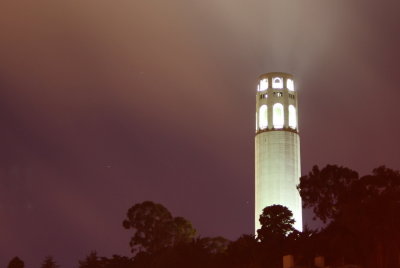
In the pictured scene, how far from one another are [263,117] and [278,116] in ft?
6.84

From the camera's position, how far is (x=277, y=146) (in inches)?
4075

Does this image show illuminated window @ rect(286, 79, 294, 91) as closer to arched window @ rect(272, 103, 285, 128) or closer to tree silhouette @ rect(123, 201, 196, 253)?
arched window @ rect(272, 103, 285, 128)

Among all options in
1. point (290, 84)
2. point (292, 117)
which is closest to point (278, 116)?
point (292, 117)

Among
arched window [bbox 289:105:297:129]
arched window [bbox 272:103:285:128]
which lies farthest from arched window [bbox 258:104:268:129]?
arched window [bbox 289:105:297:129]

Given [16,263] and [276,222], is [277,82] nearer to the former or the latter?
[276,222]

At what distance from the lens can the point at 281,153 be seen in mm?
103312

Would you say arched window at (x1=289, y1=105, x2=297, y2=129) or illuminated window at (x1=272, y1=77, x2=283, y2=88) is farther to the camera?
illuminated window at (x1=272, y1=77, x2=283, y2=88)

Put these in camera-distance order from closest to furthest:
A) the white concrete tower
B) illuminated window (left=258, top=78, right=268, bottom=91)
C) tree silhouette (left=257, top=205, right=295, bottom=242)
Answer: tree silhouette (left=257, top=205, right=295, bottom=242)
the white concrete tower
illuminated window (left=258, top=78, right=268, bottom=91)

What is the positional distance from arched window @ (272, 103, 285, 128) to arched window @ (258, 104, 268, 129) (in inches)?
46.9

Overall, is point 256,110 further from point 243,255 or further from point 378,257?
point 378,257

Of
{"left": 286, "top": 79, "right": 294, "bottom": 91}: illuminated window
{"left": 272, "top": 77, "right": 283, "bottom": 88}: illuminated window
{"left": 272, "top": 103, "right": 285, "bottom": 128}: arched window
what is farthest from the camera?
{"left": 272, "top": 77, "right": 283, "bottom": 88}: illuminated window

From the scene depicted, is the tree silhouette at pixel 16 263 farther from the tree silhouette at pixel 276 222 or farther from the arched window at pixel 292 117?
the arched window at pixel 292 117

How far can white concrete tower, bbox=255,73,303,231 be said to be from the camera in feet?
334

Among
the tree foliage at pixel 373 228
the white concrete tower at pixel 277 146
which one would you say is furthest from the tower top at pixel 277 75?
the tree foliage at pixel 373 228
